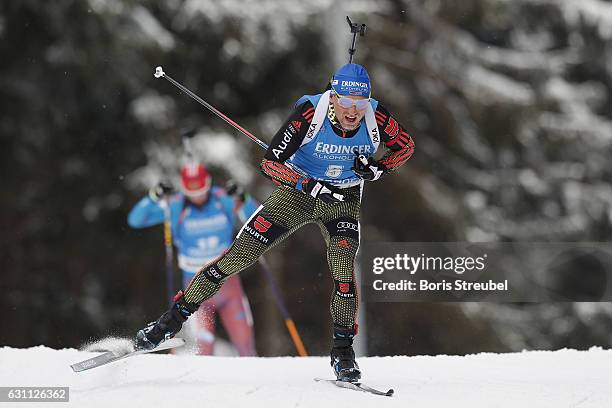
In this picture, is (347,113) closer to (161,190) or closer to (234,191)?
(234,191)

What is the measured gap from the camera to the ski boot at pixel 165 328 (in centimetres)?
580

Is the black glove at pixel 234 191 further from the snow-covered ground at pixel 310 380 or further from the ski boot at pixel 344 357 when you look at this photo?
the ski boot at pixel 344 357

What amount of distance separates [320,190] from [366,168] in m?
0.28

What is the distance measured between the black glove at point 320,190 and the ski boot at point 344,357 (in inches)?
29.1

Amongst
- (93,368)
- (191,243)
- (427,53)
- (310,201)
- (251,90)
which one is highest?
(427,53)

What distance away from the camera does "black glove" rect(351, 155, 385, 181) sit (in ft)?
18.2

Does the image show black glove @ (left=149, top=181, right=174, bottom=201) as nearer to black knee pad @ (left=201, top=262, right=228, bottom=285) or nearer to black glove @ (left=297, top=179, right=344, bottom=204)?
black knee pad @ (left=201, top=262, right=228, bottom=285)

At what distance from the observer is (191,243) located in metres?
9.48

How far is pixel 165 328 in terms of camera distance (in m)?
5.80

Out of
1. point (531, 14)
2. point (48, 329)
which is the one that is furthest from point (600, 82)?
point (48, 329)

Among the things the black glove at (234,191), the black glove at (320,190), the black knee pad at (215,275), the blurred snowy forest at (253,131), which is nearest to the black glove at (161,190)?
the black glove at (234,191)

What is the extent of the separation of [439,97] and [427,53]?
1.07 m

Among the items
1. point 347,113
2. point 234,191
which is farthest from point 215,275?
point 234,191

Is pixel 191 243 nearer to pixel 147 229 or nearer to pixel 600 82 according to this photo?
pixel 147 229
